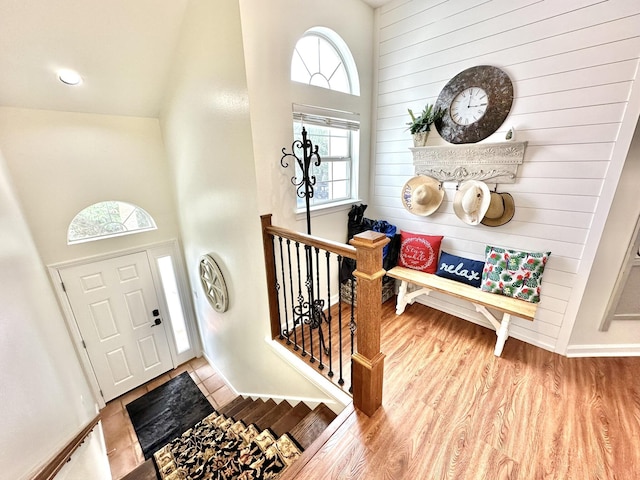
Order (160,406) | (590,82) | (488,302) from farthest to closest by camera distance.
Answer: (160,406), (488,302), (590,82)

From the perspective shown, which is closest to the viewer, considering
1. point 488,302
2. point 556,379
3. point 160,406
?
point 556,379

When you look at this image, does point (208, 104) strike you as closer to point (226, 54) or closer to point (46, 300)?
point (226, 54)

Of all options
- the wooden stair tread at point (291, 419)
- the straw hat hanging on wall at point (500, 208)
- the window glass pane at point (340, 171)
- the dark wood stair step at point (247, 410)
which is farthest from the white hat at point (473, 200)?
the dark wood stair step at point (247, 410)

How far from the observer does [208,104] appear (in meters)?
2.24

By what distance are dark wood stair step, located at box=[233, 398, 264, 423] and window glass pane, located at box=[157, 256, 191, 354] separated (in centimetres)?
200

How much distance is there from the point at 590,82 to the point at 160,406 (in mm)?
5542

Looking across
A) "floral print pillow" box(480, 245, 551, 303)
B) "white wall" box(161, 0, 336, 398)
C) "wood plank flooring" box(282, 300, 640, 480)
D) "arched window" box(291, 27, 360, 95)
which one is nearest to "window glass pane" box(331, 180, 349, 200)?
"arched window" box(291, 27, 360, 95)

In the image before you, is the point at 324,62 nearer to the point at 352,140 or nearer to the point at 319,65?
the point at 319,65

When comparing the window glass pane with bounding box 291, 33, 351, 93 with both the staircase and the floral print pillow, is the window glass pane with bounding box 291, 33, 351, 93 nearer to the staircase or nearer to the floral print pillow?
the floral print pillow

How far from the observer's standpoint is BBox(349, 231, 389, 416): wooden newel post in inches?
52.7

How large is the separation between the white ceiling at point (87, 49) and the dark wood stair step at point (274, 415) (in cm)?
343

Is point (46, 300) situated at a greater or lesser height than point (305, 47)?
lesser

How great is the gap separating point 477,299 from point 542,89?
1.68 meters

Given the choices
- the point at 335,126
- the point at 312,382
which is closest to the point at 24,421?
the point at 312,382
